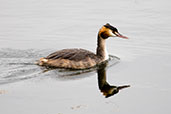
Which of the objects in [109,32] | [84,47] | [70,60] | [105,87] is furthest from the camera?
[84,47]

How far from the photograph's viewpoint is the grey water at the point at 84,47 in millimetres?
9109

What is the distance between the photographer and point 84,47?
44.1 ft

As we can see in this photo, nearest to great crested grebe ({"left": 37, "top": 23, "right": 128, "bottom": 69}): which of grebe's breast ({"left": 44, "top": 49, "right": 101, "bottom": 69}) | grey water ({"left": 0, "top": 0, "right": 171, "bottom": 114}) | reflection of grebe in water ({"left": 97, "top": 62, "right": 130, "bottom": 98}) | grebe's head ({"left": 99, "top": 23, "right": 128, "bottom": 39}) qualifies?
grebe's breast ({"left": 44, "top": 49, "right": 101, "bottom": 69})

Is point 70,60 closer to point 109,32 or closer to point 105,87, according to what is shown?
point 109,32

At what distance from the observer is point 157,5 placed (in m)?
17.8

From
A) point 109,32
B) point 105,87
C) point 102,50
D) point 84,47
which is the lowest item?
point 105,87

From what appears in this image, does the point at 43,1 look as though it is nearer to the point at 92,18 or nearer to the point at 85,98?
the point at 92,18

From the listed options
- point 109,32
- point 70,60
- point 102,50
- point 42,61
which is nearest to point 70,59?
point 70,60

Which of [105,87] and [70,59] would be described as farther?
[70,59]

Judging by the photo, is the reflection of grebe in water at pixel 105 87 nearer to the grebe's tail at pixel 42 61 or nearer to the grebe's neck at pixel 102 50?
the grebe's neck at pixel 102 50

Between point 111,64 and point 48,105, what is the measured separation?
357cm

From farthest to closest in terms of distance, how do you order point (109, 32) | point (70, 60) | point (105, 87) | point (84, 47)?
point (84, 47) < point (109, 32) < point (70, 60) < point (105, 87)

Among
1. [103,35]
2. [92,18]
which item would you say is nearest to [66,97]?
[103,35]

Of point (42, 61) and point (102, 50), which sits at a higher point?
point (102, 50)
